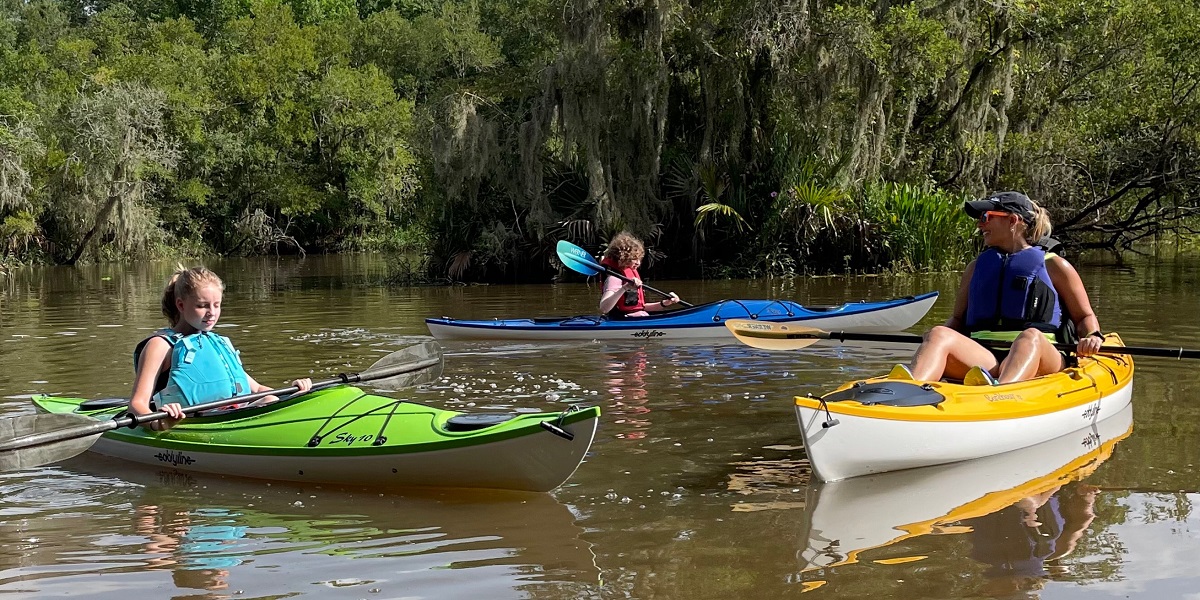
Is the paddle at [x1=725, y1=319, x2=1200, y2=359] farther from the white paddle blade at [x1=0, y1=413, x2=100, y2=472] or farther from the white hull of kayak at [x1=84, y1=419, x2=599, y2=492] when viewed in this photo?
the white paddle blade at [x1=0, y1=413, x2=100, y2=472]

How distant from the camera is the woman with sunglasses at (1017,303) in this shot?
5.98 m

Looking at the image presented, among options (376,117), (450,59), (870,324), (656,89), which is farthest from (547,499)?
(450,59)

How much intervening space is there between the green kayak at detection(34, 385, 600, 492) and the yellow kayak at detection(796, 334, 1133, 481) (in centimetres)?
106

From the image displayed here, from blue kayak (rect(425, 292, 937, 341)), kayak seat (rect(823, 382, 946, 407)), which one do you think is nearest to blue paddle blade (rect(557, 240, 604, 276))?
blue kayak (rect(425, 292, 937, 341))

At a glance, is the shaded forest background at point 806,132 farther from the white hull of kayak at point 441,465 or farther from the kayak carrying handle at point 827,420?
the white hull of kayak at point 441,465

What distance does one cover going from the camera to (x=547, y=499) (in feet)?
17.0

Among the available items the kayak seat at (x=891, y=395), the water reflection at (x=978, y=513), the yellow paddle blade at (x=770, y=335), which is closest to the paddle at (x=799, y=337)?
the yellow paddle blade at (x=770, y=335)

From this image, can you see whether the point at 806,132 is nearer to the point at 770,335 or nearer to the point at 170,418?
the point at 770,335

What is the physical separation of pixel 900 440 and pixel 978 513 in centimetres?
51

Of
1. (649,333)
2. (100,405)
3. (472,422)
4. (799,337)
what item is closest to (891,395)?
(799,337)

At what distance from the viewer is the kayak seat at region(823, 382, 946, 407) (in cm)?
518

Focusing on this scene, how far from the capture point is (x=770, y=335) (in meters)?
6.86

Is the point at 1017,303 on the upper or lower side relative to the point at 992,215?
lower

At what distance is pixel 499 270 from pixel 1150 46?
11.5 metres
